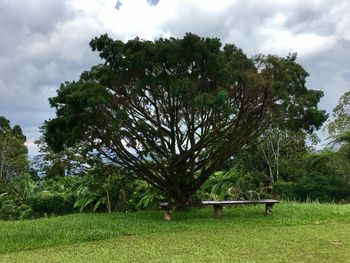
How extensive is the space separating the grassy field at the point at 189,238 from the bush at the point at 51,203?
115 inches

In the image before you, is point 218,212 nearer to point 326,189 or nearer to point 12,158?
point 326,189

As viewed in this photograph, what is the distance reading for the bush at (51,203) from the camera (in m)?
14.1

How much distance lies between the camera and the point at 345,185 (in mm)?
16766

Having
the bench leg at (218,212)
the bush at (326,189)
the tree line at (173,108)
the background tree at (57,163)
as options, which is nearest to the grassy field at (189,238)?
the bench leg at (218,212)

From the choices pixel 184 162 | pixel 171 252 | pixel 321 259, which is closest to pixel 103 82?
pixel 184 162

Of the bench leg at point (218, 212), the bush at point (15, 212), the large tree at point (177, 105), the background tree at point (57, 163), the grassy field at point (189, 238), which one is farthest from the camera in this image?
the background tree at point (57, 163)

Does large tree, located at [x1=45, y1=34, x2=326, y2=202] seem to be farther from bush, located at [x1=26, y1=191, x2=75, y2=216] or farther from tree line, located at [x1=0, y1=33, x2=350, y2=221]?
bush, located at [x1=26, y1=191, x2=75, y2=216]

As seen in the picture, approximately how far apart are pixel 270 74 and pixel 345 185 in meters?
7.61

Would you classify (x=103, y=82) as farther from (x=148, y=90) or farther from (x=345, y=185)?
(x=345, y=185)

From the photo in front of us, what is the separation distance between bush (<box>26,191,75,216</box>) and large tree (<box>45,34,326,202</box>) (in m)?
3.62

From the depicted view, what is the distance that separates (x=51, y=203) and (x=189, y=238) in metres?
7.13

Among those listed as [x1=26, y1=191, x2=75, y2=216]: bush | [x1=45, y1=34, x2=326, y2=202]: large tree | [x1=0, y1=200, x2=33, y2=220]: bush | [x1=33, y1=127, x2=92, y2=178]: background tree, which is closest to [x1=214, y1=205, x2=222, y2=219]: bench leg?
[x1=45, y1=34, x2=326, y2=202]: large tree

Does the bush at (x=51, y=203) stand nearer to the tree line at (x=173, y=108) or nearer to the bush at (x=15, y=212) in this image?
the bush at (x=15, y=212)

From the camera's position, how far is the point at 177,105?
10672 millimetres
